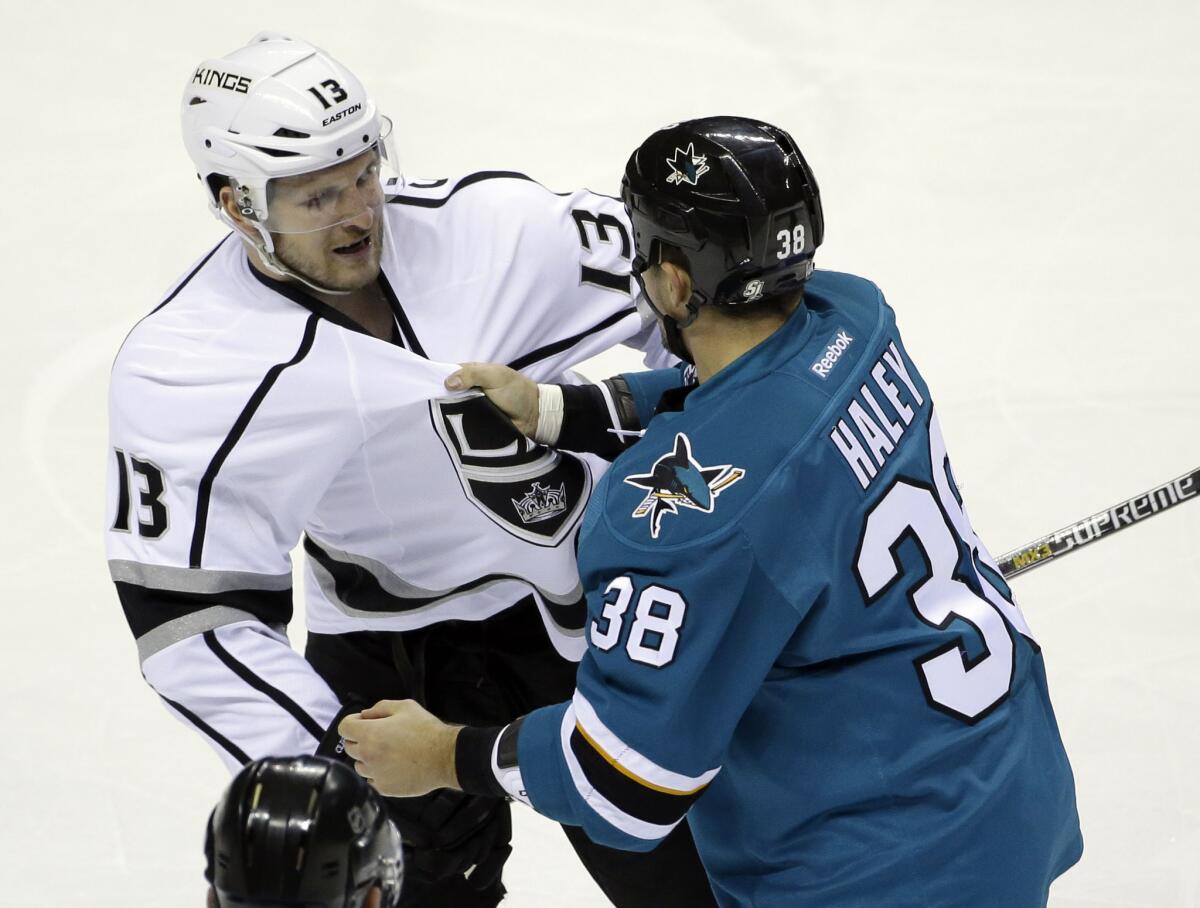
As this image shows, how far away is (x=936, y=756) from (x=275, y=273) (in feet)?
3.48

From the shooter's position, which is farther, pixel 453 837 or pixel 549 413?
pixel 453 837

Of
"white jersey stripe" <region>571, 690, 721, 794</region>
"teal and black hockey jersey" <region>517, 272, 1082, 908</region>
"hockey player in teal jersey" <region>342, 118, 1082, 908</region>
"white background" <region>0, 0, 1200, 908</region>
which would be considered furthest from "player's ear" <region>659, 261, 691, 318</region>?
"white background" <region>0, 0, 1200, 908</region>

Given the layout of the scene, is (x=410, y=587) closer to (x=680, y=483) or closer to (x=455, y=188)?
(x=455, y=188)

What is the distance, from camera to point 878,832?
1.81m

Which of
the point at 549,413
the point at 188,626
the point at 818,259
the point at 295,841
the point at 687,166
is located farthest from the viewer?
the point at 818,259

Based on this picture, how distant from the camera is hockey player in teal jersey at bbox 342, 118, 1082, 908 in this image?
1.69m

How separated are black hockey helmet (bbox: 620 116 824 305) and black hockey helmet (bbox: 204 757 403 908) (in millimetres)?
701

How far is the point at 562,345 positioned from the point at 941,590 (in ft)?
2.61

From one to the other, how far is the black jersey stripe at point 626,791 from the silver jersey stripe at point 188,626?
0.55 meters

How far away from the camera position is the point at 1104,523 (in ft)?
10.0

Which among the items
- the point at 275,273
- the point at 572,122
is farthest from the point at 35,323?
the point at 275,273

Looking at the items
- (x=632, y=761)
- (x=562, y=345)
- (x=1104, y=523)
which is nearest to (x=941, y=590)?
(x=632, y=761)

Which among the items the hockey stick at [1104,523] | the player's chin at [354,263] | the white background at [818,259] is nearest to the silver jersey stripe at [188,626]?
the player's chin at [354,263]

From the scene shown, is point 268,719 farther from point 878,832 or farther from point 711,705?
point 878,832
